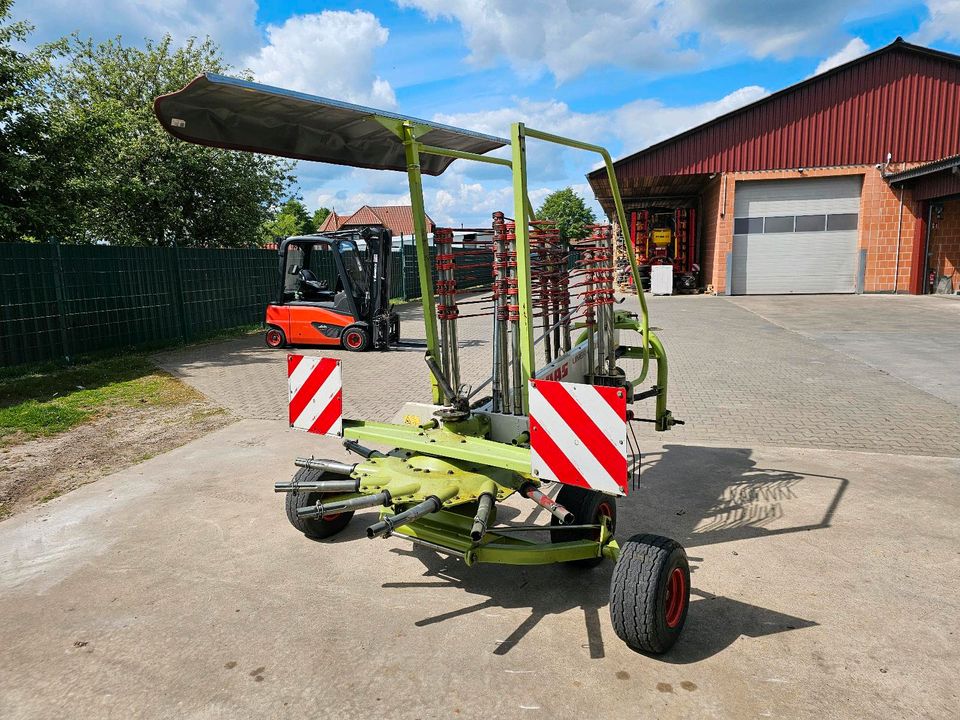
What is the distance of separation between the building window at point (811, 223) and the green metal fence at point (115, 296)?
1765 cm

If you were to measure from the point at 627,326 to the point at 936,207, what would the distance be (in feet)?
68.3

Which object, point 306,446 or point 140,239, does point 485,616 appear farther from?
point 140,239

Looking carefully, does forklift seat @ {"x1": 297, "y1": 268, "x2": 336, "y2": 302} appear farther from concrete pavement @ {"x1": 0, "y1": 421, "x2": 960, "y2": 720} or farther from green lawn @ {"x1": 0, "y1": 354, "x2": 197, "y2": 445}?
concrete pavement @ {"x1": 0, "y1": 421, "x2": 960, "y2": 720}

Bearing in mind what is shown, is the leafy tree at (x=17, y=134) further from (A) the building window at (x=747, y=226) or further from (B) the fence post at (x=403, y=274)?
(A) the building window at (x=747, y=226)

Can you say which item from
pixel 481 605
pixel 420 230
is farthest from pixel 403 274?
pixel 481 605

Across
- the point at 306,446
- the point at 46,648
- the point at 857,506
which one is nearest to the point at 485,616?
the point at 46,648

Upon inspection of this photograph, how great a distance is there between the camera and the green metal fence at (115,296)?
10078 millimetres

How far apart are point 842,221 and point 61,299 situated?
74.5ft

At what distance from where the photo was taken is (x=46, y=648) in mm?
3217

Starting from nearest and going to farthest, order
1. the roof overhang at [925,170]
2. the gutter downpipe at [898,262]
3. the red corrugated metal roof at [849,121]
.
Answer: the roof overhang at [925,170], the red corrugated metal roof at [849,121], the gutter downpipe at [898,262]

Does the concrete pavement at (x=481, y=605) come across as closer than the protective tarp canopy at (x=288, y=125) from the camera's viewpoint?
Yes

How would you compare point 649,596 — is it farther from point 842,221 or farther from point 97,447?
point 842,221

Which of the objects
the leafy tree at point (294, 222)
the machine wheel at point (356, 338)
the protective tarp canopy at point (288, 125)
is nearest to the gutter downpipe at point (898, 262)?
the machine wheel at point (356, 338)

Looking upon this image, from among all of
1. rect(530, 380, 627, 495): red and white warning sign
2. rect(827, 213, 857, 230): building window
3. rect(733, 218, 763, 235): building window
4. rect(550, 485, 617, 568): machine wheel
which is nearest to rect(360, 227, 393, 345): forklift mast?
rect(550, 485, 617, 568): machine wheel
